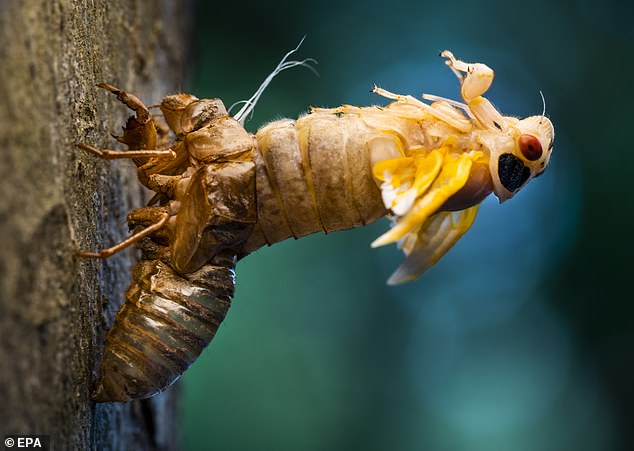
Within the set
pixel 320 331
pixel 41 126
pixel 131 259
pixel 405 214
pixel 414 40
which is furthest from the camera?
pixel 320 331

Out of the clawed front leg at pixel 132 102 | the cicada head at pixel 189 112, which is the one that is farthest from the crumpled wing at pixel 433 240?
the clawed front leg at pixel 132 102

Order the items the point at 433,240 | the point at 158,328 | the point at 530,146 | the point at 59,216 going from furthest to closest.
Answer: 1. the point at 433,240
2. the point at 530,146
3. the point at 158,328
4. the point at 59,216

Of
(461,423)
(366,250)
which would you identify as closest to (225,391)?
(366,250)

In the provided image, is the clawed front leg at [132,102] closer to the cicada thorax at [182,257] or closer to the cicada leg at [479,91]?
the cicada thorax at [182,257]

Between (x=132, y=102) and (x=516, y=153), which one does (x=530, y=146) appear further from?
(x=132, y=102)

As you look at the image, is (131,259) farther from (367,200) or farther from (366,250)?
(366,250)

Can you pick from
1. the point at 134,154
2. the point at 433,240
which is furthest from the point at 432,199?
the point at 134,154
